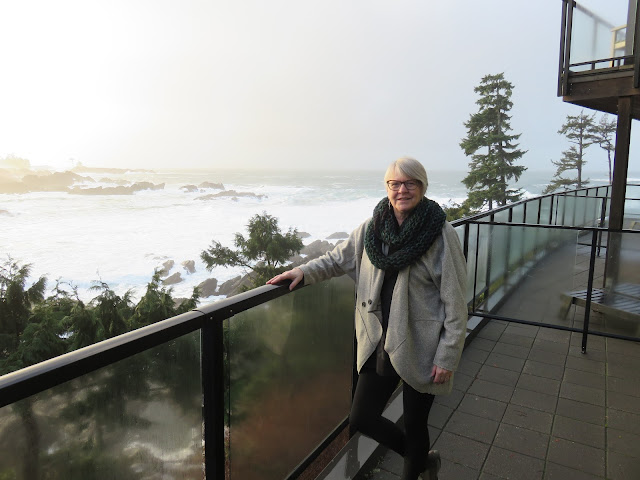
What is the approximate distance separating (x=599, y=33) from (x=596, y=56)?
655 millimetres

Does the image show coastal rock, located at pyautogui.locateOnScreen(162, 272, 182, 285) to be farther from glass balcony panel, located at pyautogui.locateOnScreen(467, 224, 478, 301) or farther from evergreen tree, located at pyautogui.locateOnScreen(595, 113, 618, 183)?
evergreen tree, located at pyautogui.locateOnScreen(595, 113, 618, 183)

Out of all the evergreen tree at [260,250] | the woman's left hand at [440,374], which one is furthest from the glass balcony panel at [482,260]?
the evergreen tree at [260,250]

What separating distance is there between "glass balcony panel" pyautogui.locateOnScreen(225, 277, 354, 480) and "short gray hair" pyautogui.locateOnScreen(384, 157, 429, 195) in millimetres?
738

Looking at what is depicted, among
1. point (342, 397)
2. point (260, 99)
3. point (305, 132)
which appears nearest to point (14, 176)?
point (260, 99)

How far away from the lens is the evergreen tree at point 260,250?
981 inches

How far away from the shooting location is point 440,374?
68.7 inches

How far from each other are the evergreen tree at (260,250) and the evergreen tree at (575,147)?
38371mm

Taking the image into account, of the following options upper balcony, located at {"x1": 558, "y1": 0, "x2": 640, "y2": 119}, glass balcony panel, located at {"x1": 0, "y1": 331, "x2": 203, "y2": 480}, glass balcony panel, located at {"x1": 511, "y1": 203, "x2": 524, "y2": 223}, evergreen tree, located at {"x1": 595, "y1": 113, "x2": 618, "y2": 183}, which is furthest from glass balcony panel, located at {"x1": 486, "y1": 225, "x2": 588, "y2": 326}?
evergreen tree, located at {"x1": 595, "y1": 113, "x2": 618, "y2": 183}

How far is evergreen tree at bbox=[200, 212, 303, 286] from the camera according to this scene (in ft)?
81.8

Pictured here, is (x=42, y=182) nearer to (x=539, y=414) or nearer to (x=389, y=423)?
(x=539, y=414)

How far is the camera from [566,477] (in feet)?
7.77

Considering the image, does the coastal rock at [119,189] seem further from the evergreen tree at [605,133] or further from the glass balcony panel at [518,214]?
the glass balcony panel at [518,214]

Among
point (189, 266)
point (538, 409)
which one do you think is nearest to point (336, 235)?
point (189, 266)

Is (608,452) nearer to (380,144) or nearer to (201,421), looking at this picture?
(201,421)
